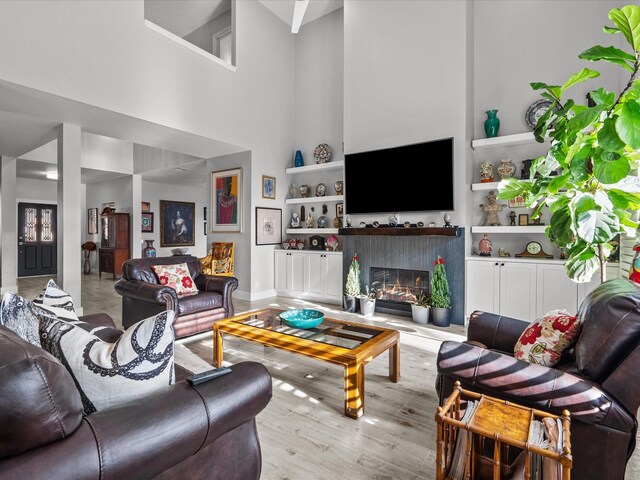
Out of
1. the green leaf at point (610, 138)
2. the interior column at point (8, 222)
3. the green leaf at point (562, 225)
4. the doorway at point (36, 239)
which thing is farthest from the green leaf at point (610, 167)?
the doorway at point (36, 239)

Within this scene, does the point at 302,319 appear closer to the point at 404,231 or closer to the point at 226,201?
the point at 404,231

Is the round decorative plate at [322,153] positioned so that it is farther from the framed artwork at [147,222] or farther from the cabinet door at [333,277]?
the framed artwork at [147,222]

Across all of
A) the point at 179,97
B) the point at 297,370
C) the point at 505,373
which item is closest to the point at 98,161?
the point at 179,97

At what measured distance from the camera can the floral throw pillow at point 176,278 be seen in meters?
3.83

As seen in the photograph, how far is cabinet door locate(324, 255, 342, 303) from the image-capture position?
5496 mm

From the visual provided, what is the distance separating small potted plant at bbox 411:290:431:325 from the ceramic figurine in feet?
4.22

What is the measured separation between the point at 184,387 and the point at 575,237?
7.48 ft

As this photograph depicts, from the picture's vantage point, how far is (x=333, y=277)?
18.2ft

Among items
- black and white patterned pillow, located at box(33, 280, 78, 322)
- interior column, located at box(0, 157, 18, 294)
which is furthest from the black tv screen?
interior column, located at box(0, 157, 18, 294)

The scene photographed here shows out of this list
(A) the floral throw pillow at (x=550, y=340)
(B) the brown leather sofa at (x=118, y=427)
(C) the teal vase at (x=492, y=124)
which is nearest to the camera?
(B) the brown leather sofa at (x=118, y=427)

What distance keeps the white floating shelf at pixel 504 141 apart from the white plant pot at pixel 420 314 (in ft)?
7.30

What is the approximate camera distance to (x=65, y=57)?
373cm

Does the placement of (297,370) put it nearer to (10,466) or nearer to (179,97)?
(10,466)

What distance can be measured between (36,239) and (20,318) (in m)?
10.8
